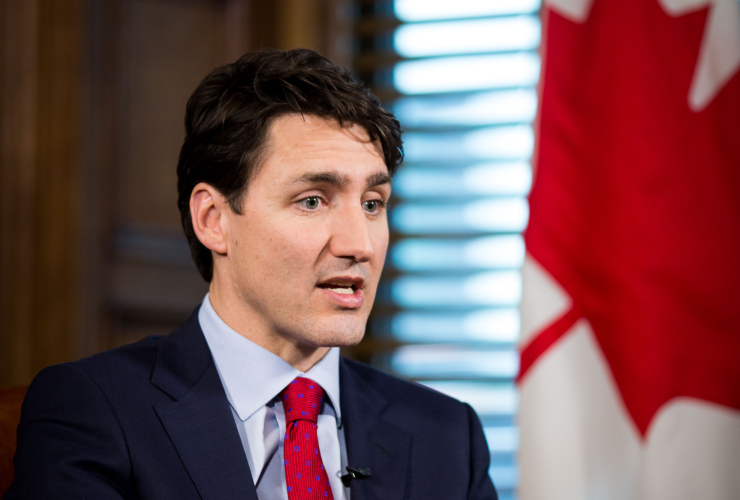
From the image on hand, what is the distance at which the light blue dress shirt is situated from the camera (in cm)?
166

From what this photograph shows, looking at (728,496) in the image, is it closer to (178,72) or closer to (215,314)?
(215,314)

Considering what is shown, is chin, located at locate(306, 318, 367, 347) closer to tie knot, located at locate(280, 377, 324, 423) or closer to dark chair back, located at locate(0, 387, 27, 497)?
tie knot, located at locate(280, 377, 324, 423)

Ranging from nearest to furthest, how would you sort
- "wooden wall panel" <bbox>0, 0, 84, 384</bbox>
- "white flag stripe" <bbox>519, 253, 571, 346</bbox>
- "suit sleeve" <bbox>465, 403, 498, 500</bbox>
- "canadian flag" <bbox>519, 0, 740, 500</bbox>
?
1. "suit sleeve" <bbox>465, 403, 498, 500</bbox>
2. "canadian flag" <bbox>519, 0, 740, 500</bbox>
3. "white flag stripe" <bbox>519, 253, 571, 346</bbox>
4. "wooden wall panel" <bbox>0, 0, 84, 384</bbox>

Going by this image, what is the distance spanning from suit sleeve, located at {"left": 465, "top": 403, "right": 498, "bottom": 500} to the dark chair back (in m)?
1.09

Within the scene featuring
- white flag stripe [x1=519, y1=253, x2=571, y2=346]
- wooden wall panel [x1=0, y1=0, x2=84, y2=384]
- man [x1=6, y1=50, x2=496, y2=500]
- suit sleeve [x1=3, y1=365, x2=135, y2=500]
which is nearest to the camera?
suit sleeve [x1=3, y1=365, x2=135, y2=500]

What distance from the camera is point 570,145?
255 centimetres

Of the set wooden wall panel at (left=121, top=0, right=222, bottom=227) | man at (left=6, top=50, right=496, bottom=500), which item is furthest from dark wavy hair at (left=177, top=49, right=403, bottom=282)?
wooden wall panel at (left=121, top=0, right=222, bottom=227)

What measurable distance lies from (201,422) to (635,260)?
5.03 ft

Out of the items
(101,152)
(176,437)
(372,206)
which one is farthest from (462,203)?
(176,437)

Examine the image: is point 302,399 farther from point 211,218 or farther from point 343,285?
point 211,218

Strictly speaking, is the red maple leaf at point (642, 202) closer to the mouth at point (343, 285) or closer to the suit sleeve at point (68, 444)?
the mouth at point (343, 285)

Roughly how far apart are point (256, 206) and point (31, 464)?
0.72 m

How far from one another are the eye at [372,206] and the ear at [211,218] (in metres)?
0.35

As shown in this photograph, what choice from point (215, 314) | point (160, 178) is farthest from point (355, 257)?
point (160, 178)
